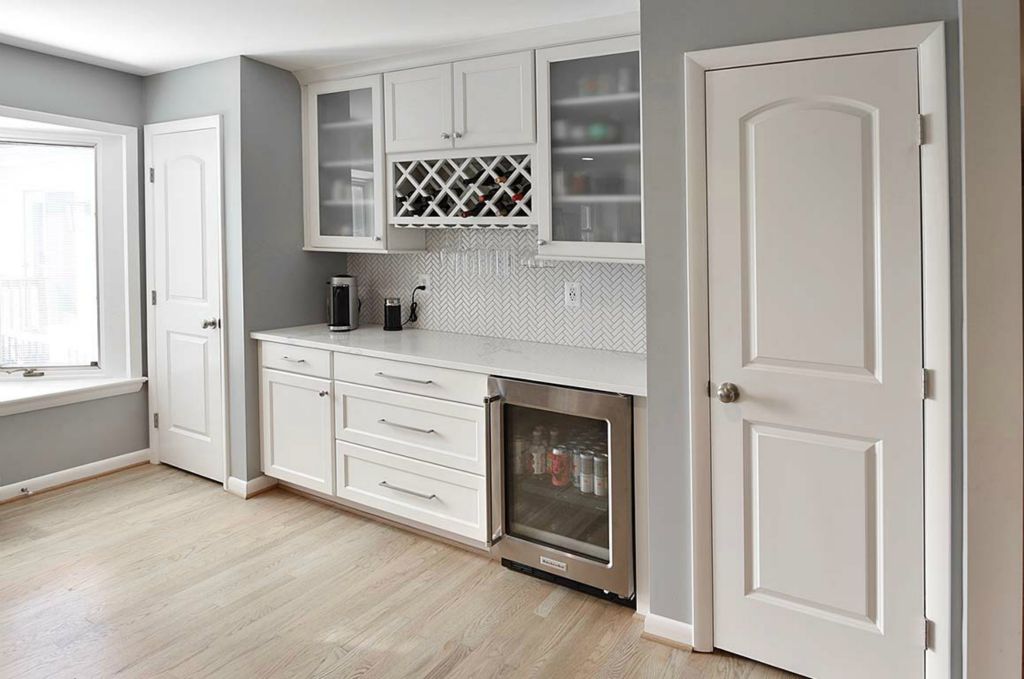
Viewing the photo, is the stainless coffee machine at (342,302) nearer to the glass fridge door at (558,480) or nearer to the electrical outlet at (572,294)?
the electrical outlet at (572,294)

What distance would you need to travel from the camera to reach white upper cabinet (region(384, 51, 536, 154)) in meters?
3.14

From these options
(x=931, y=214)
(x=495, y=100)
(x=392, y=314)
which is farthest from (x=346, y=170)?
(x=931, y=214)

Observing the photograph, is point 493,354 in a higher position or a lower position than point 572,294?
lower

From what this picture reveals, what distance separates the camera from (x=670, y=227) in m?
2.34

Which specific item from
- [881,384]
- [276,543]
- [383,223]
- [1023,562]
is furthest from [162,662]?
[1023,562]

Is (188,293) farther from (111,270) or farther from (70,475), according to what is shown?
(70,475)

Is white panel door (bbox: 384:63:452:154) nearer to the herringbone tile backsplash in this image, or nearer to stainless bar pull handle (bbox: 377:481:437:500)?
the herringbone tile backsplash

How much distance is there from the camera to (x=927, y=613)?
2033mm

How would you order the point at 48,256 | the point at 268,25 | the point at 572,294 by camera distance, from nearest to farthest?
1. the point at 268,25
2. the point at 572,294
3. the point at 48,256

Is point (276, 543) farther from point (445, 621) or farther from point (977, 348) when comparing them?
point (977, 348)

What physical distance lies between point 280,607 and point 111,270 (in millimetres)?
2557

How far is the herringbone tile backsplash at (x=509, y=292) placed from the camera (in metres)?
3.28

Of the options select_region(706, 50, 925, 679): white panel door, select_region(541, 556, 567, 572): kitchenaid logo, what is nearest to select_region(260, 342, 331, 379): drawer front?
select_region(541, 556, 567, 572): kitchenaid logo

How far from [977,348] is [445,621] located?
6.36 feet
